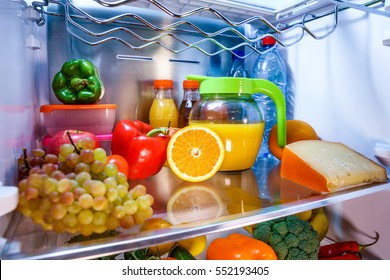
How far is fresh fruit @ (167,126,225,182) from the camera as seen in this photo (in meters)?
0.72

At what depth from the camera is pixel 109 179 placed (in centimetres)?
51

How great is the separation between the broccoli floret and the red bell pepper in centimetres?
35

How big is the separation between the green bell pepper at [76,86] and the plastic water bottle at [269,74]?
0.59 meters

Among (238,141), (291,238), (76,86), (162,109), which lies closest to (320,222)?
(291,238)

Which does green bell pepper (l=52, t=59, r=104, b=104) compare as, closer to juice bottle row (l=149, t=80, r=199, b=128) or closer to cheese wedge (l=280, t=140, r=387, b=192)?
juice bottle row (l=149, t=80, r=199, b=128)

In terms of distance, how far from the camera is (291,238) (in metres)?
0.80

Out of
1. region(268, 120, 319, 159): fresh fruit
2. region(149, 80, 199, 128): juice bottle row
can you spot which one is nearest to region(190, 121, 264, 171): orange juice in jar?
region(268, 120, 319, 159): fresh fruit

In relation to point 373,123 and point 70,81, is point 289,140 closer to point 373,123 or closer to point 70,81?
point 373,123

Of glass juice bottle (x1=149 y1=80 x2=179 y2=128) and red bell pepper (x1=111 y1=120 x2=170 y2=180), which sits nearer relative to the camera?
red bell pepper (x1=111 y1=120 x2=170 y2=180)

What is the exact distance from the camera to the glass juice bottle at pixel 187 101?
1059mm

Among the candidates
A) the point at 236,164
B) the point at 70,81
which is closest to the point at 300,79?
the point at 236,164

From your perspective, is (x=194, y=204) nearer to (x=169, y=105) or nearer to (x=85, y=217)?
(x=85, y=217)

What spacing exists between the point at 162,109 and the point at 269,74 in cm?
44

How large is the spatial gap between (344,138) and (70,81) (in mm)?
839
